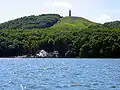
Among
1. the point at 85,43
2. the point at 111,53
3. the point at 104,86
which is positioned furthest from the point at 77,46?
the point at 104,86

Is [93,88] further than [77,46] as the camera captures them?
No

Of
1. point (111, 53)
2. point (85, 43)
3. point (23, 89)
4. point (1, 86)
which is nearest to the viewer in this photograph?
point (23, 89)

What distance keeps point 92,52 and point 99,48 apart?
3831mm

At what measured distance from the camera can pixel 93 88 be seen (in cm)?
5012

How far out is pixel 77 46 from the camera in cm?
19925

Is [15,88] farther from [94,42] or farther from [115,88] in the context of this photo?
[94,42]

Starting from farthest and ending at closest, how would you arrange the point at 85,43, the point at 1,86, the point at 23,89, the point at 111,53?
the point at 85,43 → the point at 111,53 → the point at 1,86 → the point at 23,89

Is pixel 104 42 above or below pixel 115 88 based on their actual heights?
above

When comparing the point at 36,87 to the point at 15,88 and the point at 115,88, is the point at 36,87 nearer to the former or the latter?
the point at 15,88

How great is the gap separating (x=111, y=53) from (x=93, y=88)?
448ft

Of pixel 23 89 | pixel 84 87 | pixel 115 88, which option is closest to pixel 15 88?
pixel 23 89

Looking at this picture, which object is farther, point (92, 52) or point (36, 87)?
point (92, 52)

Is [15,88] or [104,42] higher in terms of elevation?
[104,42]

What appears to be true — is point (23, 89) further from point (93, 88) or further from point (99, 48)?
point (99, 48)
